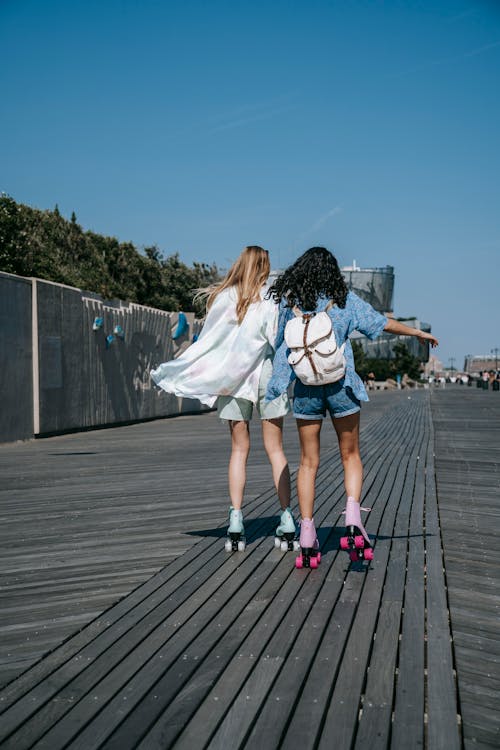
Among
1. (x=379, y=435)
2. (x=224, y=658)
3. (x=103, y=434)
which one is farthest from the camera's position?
(x=103, y=434)

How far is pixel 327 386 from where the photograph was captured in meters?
4.00

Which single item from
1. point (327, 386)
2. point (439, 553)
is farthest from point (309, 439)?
point (439, 553)

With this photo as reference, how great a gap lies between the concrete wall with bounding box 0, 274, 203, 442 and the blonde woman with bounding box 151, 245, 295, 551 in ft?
26.7

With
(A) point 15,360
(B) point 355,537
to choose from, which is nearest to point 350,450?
(B) point 355,537

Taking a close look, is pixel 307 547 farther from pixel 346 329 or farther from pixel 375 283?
pixel 375 283

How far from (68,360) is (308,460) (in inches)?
433

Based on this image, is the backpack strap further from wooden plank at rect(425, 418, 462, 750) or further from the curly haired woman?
wooden plank at rect(425, 418, 462, 750)

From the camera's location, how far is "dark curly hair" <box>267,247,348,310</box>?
3.98m

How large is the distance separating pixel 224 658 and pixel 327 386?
164 cm

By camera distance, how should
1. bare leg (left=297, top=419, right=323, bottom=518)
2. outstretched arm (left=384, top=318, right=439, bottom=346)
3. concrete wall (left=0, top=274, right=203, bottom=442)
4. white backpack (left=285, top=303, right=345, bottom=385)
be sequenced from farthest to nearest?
concrete wall (left=0, top=274, right=203, bottom=442), outstretched arm (left=384, top=318, right=439, bottom=346), bare leg (left=297, top=419, right=323, bottom=518), white backpack (left=285, top=303, right=345, bottom=385)

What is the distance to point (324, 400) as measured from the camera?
4.02 m

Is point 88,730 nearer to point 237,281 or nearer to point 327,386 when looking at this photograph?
point 327,386

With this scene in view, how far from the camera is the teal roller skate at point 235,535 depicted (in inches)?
173

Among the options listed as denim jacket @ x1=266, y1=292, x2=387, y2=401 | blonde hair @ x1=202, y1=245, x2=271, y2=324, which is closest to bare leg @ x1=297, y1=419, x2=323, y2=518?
denim jacket @ x1=266, y1=292, x2=387, y2=401
